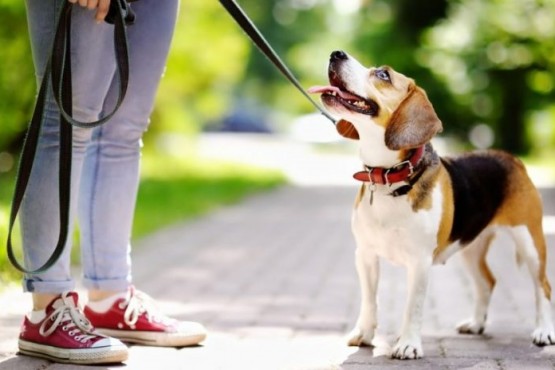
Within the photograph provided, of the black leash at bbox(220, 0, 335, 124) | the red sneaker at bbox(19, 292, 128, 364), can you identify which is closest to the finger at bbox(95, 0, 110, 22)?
the black leash at bbox(220, 0, 335, 124)

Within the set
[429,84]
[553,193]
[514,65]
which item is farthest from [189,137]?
[553,193]

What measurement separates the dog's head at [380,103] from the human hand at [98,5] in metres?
0.91

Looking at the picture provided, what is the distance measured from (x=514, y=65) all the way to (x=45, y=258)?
67.6 ft

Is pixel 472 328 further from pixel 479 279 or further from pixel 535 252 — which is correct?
pixel 535 252

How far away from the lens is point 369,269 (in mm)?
4457

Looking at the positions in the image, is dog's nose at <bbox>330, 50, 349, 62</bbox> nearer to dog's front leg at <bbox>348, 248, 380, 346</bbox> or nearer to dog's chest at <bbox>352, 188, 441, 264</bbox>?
dog's chest at <bbox>352, 188, 441, 264</bbox>

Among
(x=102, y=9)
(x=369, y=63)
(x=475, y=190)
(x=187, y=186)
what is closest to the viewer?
(x=102, y=9)

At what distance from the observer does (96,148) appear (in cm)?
431

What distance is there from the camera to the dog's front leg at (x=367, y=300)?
14.5ft

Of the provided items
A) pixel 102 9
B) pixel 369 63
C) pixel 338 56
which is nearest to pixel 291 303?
pixel 338 56

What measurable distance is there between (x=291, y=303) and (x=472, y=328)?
139 centimetres

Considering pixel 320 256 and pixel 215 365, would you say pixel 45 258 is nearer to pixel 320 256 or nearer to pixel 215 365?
pixel 215 365

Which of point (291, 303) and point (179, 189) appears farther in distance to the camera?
point (179, 189)

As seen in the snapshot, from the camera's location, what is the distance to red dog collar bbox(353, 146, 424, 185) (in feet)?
13.7
